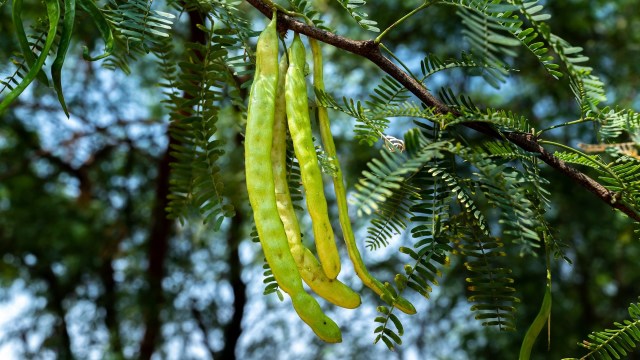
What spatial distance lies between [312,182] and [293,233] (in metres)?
0.06

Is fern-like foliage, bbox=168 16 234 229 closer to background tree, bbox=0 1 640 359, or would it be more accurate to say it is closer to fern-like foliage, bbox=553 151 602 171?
fern-like foliage, bbox=553 151 602 171

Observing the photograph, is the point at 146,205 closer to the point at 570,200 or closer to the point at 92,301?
the point at 92,301

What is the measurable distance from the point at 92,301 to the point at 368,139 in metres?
2.76

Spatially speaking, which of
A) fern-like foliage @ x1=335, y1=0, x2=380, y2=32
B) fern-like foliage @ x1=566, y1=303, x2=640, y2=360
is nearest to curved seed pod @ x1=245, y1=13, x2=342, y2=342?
fern-like foliage @ x1=335, y1=0, x2=380, y2=32

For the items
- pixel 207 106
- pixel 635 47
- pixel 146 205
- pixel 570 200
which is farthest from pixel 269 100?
pixel 146 205

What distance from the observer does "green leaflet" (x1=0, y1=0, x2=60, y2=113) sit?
694mm

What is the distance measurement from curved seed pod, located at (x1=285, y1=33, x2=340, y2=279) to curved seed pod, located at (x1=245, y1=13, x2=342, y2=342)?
0.07 ft

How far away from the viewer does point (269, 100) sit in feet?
2.26

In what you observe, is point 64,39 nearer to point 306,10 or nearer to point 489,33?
point 306,10

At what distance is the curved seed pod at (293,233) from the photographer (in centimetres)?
68

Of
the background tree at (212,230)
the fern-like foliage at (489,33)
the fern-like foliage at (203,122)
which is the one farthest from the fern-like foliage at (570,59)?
the background tree at (212,230)

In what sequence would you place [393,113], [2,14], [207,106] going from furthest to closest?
[2,14]
[207,106]
[393,113]

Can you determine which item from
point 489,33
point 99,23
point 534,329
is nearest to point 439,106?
point 489,33

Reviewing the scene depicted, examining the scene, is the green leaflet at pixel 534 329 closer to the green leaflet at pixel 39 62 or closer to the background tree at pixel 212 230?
the green leaflet at pixel 39 62
